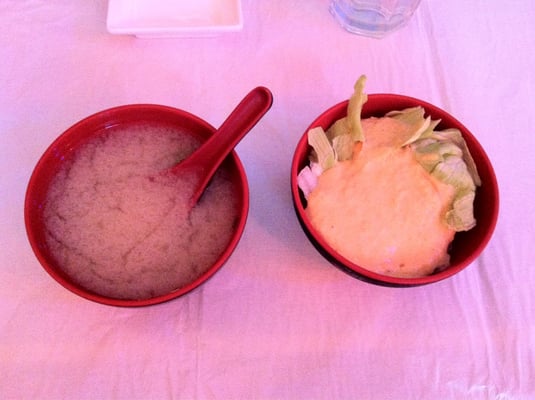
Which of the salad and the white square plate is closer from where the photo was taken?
the salad

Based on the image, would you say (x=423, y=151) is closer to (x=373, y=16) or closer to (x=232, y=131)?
(x=232, y=131)

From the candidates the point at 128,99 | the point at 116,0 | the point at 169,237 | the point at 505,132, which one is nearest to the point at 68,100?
the point at 128,99

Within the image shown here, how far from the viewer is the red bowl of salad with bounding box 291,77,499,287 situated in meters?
0.62

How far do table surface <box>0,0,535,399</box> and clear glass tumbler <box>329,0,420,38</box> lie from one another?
23mm

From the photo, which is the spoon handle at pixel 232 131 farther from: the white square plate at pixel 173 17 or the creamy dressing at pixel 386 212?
the white square plate at pixel 173 17

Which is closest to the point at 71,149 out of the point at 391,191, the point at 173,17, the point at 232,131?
the point at 232,131

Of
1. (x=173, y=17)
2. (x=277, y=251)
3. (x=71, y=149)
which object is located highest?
(x=173, y=17)

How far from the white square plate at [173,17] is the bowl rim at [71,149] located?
0.75ft

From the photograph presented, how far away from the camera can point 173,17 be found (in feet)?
2.86

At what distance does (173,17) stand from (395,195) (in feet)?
1.74

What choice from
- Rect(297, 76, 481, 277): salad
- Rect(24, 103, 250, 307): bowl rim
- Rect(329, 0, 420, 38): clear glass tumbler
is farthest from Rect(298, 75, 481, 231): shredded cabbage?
Rect(329, 0, 420, 38): clear glass tumbler

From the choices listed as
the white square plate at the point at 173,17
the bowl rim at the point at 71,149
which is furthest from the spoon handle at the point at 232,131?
the white square plate at the point at 173,17

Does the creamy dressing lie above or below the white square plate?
below

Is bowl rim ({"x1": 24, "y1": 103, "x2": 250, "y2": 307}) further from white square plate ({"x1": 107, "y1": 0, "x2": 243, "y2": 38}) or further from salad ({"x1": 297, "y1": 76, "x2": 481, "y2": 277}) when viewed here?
white square plate ({"x1": 107, "y1": 0, "x2": 243, "y2": 38})
